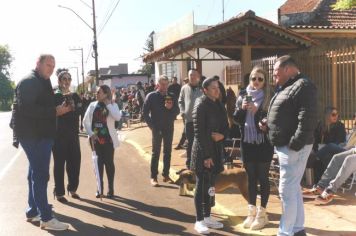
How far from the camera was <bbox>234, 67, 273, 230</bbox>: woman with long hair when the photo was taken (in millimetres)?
6082

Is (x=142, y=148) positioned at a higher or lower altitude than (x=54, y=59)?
lower

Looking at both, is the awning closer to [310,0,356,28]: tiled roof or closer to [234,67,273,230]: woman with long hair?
[234,67,273,230]: woman with long hair

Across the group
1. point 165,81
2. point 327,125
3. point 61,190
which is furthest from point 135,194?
point 327,125

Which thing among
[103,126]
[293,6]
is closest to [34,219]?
[103,126]

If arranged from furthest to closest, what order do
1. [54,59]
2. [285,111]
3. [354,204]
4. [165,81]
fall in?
[165,81]
[354,204]
[54,59]
[285,111]

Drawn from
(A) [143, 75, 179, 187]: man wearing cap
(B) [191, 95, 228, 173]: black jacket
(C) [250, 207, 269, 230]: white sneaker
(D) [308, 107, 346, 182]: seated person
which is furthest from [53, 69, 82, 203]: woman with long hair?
(D) [308, 107, 346, 182]: seated person

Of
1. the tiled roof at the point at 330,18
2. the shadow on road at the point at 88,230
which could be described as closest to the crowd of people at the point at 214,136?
the shadow on road at the point at 88,230

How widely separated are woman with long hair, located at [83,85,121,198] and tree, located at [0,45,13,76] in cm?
10778

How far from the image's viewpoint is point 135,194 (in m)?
8.45

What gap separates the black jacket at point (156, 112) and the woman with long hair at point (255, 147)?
9.46 feet

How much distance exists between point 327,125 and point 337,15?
521 inches

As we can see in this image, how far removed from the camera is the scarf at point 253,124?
608 cm

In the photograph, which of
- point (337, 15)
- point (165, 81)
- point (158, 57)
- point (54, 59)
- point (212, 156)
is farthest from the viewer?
point (337, 15)

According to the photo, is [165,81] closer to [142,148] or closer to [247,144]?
[247,144]
